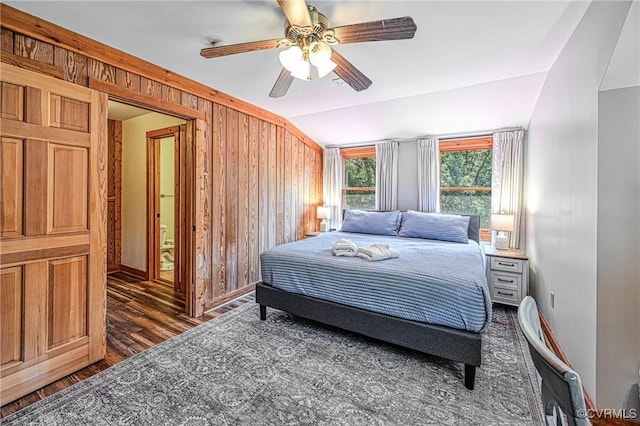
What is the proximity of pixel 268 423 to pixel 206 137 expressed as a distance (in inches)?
106

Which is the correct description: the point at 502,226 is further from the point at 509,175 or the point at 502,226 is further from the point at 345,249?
the point at 345,249

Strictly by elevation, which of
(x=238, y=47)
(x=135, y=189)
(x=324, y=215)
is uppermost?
(x=238, y=47)

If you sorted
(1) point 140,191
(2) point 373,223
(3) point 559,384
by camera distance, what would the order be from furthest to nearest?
(1) point 140,191, (2) point 373,223, (3) point 559,384

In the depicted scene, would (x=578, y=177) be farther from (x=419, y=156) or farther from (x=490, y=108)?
(x=419, y=156)

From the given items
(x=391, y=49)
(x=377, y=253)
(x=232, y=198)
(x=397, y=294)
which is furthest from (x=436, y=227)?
(x=232, y=198)

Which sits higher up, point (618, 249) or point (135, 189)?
point (135, 189)

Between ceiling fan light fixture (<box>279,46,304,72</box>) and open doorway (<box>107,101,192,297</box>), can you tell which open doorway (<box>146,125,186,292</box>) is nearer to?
open doorway (<box>107,101,192,297</box>)

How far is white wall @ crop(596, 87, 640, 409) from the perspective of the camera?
1.55m

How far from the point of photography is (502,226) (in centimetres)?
363

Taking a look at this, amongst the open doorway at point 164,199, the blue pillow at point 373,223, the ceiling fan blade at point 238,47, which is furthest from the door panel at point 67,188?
the blue pillow at point 373,223

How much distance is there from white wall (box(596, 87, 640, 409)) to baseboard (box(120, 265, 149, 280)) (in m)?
5.00

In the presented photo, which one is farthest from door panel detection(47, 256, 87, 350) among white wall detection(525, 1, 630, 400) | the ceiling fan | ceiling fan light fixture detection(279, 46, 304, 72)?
white wall detection(525, 1, 630, 400)

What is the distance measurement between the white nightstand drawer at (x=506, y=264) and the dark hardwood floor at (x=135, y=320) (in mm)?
2915

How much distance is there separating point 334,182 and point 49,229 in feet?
13.2
